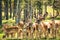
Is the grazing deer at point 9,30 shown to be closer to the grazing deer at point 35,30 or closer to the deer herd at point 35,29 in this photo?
the deer herd at point 35,29

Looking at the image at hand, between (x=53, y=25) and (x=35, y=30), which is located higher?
(x=53, y=25)

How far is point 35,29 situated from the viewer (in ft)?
15.1

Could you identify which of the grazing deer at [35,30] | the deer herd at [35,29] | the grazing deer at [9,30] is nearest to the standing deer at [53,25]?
the deer herd at [35,29]

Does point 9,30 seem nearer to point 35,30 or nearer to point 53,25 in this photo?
point 35,30

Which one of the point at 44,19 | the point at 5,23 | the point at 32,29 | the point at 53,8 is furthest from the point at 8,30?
the point at 53,8

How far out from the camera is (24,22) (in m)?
4.53

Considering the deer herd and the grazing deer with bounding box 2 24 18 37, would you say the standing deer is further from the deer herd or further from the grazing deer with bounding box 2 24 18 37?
the grazing deer with bounding box 2 24 18 37

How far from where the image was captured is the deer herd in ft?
14.8

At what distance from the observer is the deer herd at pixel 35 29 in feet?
14.8

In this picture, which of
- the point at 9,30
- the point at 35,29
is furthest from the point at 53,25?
the point at 9,30

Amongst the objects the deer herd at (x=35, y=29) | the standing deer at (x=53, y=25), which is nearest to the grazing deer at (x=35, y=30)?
the deer herd at (x=35, y=29)

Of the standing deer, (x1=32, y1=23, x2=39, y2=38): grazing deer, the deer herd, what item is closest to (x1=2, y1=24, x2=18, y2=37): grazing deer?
the deer herd

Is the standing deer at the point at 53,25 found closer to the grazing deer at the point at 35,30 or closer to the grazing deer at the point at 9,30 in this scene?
the grazing deer at the point at 35,30

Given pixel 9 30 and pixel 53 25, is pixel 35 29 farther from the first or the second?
pixel 9 30
